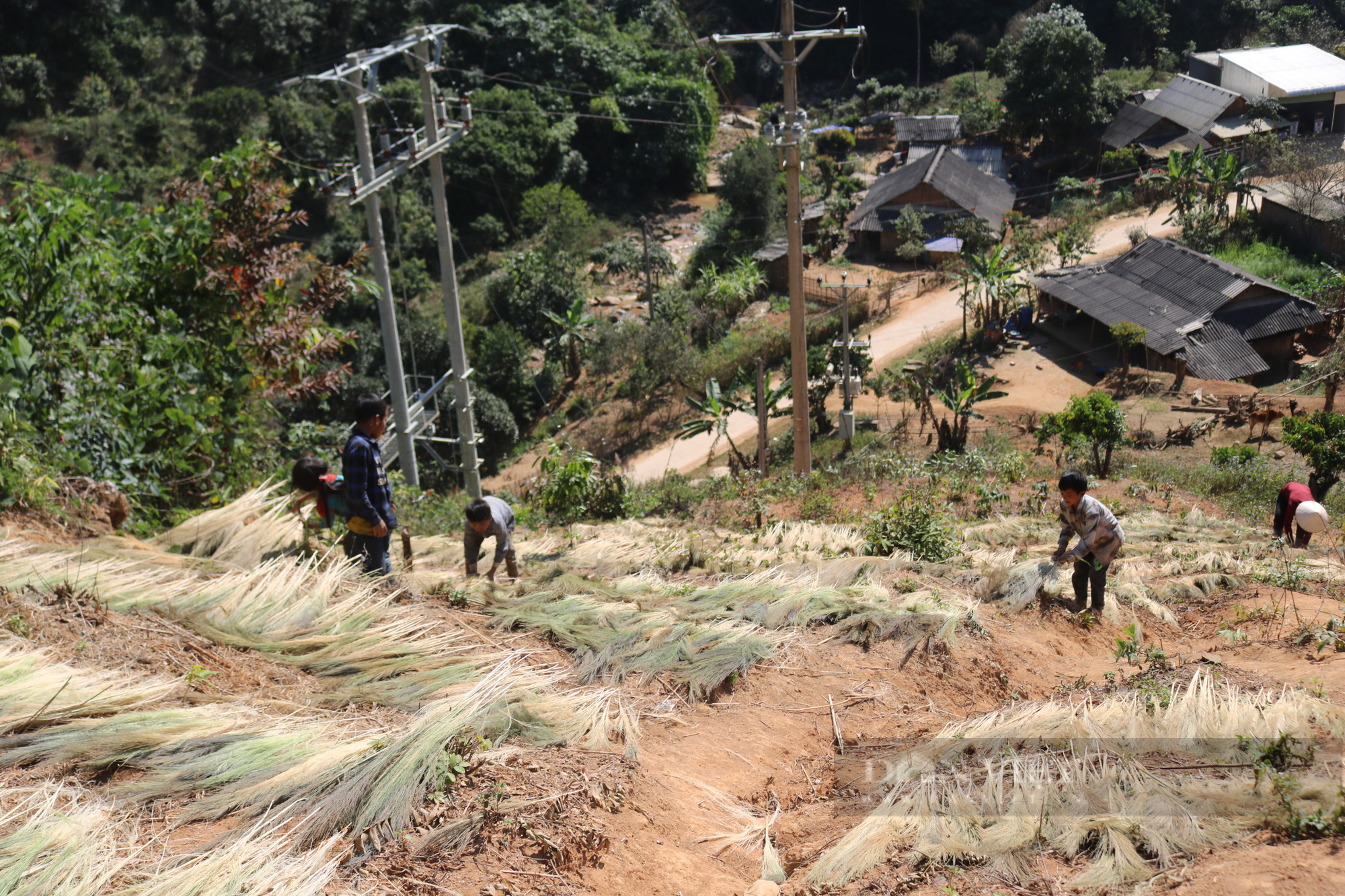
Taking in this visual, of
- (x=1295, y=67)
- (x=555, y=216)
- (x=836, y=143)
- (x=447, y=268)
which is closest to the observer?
(x=447, y=268)

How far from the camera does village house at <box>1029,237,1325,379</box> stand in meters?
18.1

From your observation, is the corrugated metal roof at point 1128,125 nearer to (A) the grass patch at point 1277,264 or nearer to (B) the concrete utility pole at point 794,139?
(A) the grass patch at point 1277,264

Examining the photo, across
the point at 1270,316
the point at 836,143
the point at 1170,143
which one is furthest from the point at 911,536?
the point at 836,143

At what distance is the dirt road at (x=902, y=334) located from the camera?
19.9 m

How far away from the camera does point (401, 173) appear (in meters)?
11.0

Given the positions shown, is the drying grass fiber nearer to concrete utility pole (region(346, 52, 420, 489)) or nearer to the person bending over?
the person bending over

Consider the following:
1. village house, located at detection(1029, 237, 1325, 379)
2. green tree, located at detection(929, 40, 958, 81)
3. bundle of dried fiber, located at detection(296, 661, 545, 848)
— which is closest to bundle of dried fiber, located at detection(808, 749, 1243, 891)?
bundle of dried fiber, located at detection(296, 661, 545, 848)

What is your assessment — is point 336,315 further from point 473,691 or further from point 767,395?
point 473,691

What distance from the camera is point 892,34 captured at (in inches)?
1674

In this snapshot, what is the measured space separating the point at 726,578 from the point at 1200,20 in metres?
41.6

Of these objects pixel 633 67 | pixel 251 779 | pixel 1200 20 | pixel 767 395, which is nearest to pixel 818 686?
pixel 251 779

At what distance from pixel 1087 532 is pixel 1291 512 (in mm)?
2866

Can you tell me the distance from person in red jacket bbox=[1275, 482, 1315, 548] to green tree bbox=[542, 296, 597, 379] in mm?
17938

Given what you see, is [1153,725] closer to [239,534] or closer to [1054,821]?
[1054,821]
